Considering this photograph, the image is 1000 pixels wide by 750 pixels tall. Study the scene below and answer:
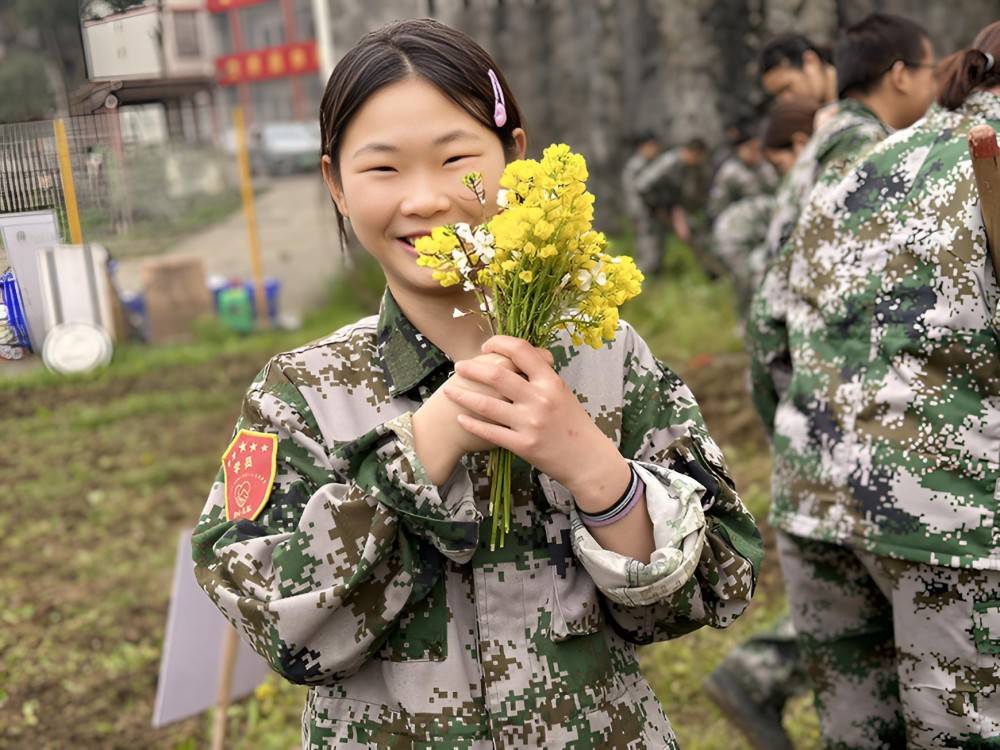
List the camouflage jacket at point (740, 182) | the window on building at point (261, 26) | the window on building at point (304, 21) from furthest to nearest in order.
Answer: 1. the window on building at point (261, 26)
2. the window on building at point (304, 21)
3. the camouflage jacket at point (740, 182)

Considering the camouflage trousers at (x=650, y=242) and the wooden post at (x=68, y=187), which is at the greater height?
the wooden post at (x=68, y=187)

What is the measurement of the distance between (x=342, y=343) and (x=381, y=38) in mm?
454

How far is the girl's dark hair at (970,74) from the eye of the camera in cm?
235

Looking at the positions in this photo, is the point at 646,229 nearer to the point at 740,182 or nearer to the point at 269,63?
the point at 740,182

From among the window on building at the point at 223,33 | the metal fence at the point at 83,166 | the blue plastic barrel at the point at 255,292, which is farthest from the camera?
the window on building at the point at 223,33

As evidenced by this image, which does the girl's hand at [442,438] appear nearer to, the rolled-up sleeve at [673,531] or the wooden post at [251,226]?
the rolled-up sleeve at [673,531]

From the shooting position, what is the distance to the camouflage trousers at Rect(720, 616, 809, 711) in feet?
10.9

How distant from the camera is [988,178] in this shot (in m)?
2.15

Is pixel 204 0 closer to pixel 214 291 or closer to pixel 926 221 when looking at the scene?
pixel 214 291

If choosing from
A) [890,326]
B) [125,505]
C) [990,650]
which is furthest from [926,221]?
[125,505]

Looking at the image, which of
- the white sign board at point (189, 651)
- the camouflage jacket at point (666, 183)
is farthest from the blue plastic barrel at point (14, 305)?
the camouflage jacket at point (666, 183)

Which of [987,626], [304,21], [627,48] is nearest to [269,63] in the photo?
[304,21]

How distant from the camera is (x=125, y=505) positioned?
20.5 feet

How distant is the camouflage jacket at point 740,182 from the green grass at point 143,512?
131cm
